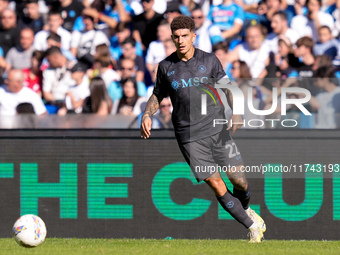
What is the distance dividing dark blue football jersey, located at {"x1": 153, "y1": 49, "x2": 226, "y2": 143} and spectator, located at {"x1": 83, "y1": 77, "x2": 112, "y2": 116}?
2.58 metres

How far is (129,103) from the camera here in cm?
990

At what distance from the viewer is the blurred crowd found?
10.1m

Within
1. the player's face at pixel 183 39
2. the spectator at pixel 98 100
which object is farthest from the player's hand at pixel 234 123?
the spectator at pixel 98 100

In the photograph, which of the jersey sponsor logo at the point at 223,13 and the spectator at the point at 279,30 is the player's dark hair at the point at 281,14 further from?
the jersey sponsor logo at the point at 223,13

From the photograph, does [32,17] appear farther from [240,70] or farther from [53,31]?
[240,70]

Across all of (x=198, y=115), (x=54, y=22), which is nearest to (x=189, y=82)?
(x=198, y=115)

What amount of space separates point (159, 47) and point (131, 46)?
469mm

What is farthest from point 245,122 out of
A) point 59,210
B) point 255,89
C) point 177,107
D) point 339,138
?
point 59,210

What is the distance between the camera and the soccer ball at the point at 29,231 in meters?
6.69

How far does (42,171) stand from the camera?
9.55 metres

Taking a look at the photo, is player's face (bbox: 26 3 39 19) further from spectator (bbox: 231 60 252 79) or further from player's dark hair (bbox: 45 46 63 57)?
spectator (bbox: 231 60 252 79)

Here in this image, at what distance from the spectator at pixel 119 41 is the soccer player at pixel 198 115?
3.83 meters

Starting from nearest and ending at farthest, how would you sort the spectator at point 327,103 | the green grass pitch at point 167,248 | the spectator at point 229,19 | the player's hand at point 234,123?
the green grass pitch at point 167,248, the player's hand at point 234,123, the spectator at point 327,103, the spectator at point 229,19

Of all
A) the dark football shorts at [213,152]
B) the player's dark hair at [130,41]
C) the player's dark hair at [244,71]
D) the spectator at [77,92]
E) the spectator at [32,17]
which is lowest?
the dark football shorts at [213,152]
